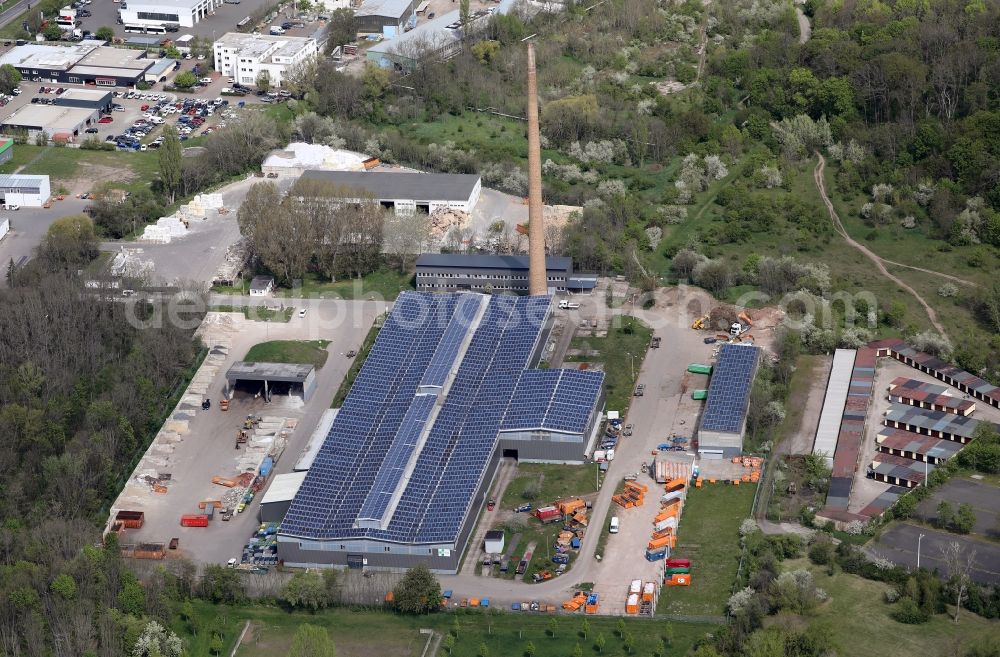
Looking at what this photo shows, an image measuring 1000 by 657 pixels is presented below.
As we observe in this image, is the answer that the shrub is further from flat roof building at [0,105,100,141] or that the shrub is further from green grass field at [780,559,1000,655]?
flat roof building at [0,105,100,141]

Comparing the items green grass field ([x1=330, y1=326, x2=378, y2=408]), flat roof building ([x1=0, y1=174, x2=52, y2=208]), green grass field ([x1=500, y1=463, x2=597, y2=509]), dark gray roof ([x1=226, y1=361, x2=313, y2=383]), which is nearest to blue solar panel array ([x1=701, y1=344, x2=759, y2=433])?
green grass field ([x1=500, y1=463, x2=597, y2=509])

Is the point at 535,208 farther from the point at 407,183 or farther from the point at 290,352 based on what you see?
the point at 407,183

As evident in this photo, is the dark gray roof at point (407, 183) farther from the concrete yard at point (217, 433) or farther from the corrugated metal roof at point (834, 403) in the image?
the corrugated metal roof at point (834, 403)

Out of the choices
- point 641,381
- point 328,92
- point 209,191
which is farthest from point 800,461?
point 328,92

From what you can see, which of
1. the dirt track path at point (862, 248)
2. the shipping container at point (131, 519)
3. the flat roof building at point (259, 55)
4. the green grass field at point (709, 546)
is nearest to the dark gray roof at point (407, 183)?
the dirt track path at point (862, 248)

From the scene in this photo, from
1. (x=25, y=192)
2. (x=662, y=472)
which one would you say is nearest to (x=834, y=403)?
(x=662, y=472)
